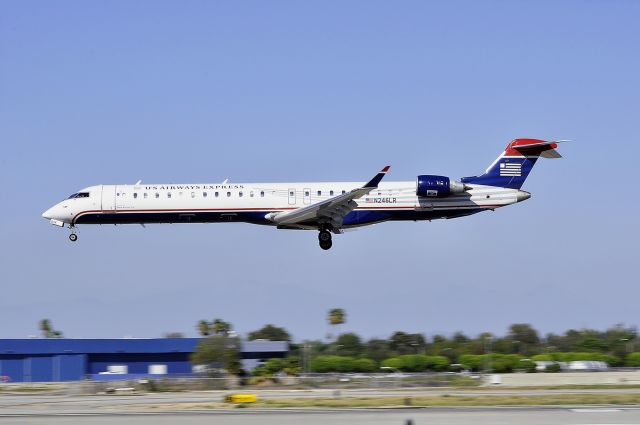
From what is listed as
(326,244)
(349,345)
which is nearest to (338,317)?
(349,345)

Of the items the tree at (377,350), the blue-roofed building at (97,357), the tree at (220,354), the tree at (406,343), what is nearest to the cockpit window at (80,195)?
the tree at (220,354)

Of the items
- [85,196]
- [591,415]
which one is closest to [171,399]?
[85,196]

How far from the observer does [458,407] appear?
28.6m

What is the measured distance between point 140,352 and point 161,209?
1278 inches

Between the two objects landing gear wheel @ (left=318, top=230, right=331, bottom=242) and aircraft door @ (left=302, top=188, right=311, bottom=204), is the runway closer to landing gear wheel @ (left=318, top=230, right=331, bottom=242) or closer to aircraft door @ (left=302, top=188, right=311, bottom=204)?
landing gear wheel @ (left=318, top=230, right=331, bottom=242)

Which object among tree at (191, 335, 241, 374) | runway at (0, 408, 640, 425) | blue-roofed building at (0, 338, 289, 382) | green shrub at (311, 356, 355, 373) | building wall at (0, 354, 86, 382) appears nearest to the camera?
runway at (0, 408, 640, 425)

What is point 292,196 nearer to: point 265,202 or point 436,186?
point 265,202

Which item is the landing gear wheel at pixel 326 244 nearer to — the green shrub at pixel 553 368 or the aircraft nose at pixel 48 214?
the aircraft nose at pixel 48 214

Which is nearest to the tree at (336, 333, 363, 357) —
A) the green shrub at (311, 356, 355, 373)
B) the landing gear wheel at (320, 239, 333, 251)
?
the green shrub at (311, 356, 355, 373)

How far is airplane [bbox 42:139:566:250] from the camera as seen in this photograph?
117ft

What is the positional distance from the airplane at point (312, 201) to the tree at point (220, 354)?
21730 mm

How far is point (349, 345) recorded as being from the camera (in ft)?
274

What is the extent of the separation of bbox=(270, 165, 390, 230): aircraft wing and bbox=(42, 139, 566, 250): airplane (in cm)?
4

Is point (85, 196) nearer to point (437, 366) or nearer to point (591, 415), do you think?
point (591, 415)
